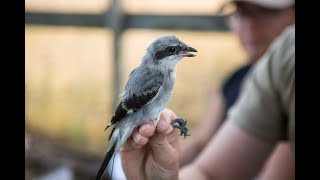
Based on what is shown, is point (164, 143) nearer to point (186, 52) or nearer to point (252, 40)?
point (186, 52)

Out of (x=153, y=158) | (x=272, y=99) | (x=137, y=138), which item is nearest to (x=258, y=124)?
(x=272, y=99)

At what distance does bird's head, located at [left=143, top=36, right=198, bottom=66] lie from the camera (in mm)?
382

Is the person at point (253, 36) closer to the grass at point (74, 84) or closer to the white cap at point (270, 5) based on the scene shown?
the white cap at point (270, 5)

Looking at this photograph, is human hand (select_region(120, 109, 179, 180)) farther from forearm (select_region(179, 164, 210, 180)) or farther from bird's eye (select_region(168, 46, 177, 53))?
forearm (select_region(179, 164, 210, 180))

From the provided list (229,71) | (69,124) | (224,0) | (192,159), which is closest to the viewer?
(69,124)

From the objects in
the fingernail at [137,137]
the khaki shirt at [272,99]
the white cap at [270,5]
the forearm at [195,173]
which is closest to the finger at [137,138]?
the fingernail at [137,137]

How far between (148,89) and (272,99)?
0.64 meters

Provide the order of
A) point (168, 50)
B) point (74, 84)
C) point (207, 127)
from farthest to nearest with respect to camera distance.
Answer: point (207, 127), point (74, 84), point (168, 50)

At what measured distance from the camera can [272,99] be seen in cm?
101
